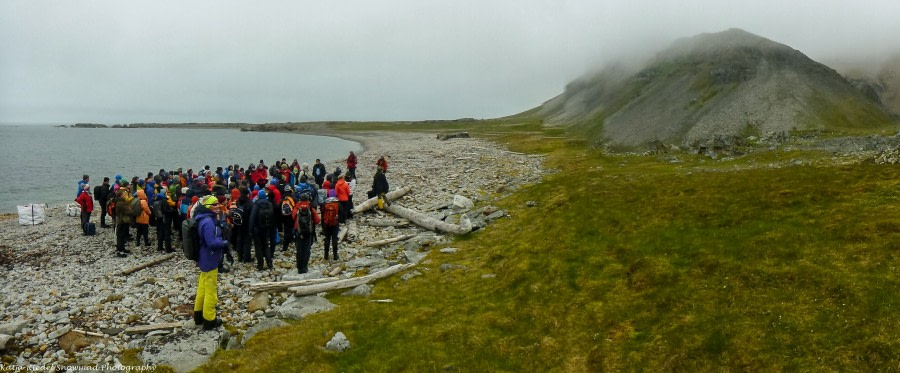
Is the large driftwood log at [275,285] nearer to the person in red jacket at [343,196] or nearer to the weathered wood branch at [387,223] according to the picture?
the person in red jacket at [343,196]

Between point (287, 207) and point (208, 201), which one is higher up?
point (208, 201)

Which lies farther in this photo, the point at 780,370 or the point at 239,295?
the point at 239,295

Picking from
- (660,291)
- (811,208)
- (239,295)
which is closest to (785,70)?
(811,208)

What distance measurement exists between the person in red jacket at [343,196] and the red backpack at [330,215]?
16.5ft

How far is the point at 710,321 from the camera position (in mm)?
11664

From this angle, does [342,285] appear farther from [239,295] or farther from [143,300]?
[143,300]

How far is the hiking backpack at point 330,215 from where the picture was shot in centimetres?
2002

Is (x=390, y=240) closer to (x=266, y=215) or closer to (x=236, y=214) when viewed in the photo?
(x=266, y=215)

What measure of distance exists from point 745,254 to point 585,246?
562 cm

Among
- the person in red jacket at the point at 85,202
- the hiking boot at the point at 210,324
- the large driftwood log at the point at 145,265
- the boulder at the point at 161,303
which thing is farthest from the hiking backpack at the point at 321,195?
the person in red jacket at the point at 85,202

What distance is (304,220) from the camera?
18516mm


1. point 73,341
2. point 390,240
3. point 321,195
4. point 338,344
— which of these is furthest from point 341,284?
point 321,195

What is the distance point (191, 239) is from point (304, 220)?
5.00 m

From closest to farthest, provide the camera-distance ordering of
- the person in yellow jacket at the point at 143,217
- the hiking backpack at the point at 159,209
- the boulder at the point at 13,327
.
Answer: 1. the boulder at the point at 13,327
2. the hiking backpack at the point at 159,209
3. the person in yellow jacket at the point at 143,217
